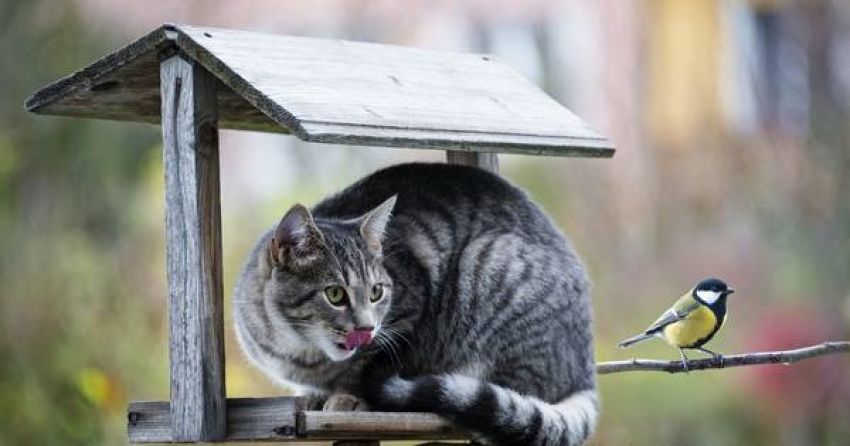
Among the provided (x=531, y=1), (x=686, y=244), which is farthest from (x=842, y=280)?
(x=531, y=1)

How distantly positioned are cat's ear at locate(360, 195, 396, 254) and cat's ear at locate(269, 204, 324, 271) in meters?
0.10

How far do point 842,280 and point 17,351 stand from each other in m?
3.46

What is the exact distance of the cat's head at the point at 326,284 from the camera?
113 inches

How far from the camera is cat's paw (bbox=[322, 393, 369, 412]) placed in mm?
2854

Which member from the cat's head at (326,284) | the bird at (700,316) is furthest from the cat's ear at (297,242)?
the bird at (700,316)

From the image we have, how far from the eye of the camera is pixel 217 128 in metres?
2.88

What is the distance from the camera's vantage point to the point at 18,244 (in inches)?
239

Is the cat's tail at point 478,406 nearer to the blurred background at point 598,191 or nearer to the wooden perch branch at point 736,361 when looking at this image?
the wooden perch branch at point 736,361

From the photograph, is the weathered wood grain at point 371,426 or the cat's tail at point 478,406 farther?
the cat's tail at point 478,406

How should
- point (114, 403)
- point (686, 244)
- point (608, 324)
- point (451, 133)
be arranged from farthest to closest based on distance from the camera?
point (686, 244), point (608, 324), point (114, 403), point (451, 133)

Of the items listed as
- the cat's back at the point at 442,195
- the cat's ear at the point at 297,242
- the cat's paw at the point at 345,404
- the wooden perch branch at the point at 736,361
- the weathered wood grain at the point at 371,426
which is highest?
the cat's back at the point at 442,195

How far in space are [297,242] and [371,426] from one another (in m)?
0.38

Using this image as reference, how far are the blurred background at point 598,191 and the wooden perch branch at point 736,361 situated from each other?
106 inches

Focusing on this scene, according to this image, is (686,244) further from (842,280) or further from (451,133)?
(451,133)
